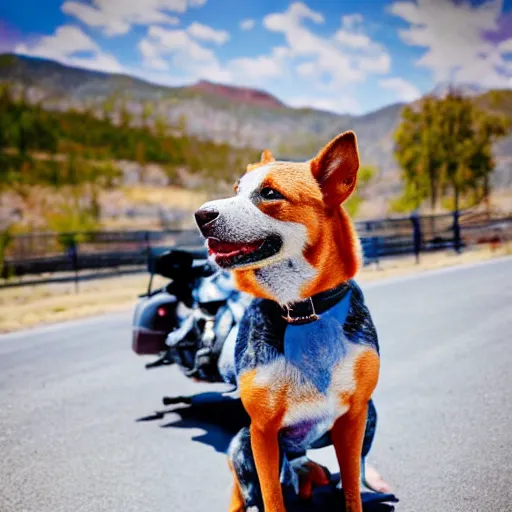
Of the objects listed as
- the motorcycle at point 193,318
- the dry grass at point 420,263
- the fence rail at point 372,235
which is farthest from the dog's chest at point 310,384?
the fence rail at point 372,235

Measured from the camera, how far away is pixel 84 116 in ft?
415

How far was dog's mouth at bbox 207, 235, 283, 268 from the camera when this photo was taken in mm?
1600

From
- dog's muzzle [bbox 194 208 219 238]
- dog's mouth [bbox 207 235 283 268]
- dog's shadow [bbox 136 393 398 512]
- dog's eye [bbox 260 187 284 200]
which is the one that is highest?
dog's eye [bbox 260 187 284 200]

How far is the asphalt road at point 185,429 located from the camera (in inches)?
113

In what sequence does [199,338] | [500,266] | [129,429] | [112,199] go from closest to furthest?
1. [199,338]
2. [129,429]
3. [500,266]
4. [112,199]

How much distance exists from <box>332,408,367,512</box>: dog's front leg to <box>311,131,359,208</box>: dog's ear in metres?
0.77

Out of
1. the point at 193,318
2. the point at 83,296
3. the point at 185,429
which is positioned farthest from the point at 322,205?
the point at 83,296

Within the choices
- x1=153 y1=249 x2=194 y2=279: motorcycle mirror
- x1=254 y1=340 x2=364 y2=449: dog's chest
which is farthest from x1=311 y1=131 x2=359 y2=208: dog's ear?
x1=153 y1=249 x2=194 y2=279: motorcycle mirror

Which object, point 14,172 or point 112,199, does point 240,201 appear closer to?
point 112,199

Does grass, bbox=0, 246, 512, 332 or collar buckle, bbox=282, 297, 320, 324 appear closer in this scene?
collar buckle, bbox=282, 297, 320, 324

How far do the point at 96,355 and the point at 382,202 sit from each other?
84249mm

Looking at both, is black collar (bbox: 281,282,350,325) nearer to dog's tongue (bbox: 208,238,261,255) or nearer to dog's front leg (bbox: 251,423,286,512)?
dog's tongue (bbox: 208,238,261,255)

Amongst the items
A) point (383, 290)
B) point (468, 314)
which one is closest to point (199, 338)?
point (468, 314)

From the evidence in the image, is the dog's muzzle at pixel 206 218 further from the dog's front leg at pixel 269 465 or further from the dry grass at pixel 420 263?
the dry grass at pixel 420 263
